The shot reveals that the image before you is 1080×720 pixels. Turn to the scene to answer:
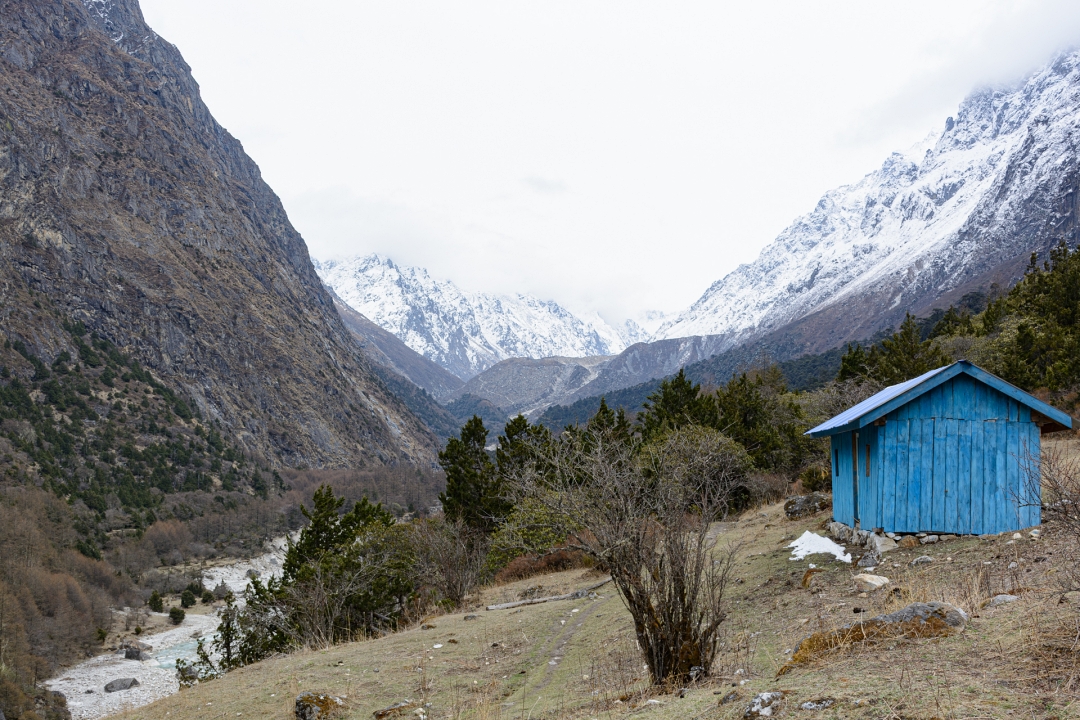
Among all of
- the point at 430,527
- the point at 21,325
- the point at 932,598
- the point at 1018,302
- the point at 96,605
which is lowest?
the point at 96,605

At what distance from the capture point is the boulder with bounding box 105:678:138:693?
50938 mm

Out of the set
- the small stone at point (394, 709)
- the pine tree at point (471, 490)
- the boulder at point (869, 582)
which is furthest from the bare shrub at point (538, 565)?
the small stone at point (394, 709)

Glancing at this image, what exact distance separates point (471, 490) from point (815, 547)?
23.1 metres

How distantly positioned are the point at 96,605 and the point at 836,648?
79.1 metres

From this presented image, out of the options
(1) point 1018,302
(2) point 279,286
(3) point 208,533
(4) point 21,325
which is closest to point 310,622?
(1) point 1018,302

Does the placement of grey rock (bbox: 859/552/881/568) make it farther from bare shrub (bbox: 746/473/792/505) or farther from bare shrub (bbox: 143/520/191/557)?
bare shrub (bbox: 143/520/191/557)

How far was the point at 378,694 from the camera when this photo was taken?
10406 millimetres

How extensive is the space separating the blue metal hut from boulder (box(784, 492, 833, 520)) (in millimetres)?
6300

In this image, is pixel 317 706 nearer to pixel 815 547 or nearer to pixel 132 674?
pixel 815 547

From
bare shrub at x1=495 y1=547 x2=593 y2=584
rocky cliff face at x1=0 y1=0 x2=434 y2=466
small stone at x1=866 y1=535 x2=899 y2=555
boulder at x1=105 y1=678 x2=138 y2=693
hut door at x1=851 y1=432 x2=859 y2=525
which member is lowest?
boulder at x1=105 y1=678 x2=138 y2=693

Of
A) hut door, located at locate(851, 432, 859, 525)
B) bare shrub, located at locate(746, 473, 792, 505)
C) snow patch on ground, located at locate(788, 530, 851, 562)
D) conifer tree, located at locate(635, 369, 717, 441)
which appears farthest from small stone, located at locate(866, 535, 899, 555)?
conifer tree, located at locate(635, 369, 717, 441)

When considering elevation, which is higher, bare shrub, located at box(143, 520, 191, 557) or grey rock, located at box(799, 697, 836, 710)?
grey rock, located at box(799, 697, 836, 710)

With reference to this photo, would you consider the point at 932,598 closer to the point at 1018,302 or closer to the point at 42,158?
the point at 1018,302

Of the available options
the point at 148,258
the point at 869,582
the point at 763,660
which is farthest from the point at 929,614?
the point at 148,258
